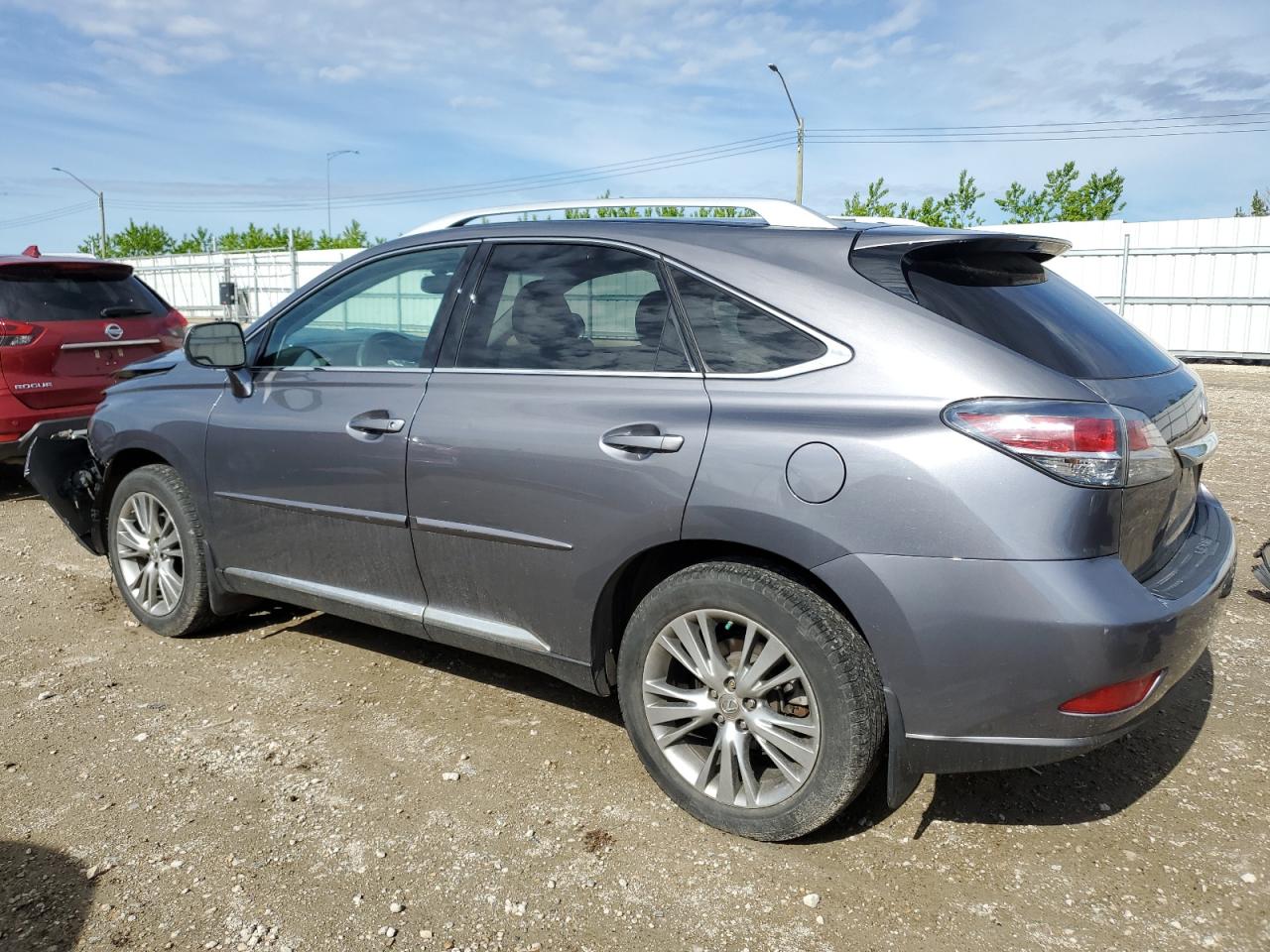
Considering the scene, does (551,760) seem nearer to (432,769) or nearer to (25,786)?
(432,769)

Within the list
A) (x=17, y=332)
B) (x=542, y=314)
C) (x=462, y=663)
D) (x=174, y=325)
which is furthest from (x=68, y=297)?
(x=542, y=314)

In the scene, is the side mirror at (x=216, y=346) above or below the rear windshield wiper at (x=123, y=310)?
below

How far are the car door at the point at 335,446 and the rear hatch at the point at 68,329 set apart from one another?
3.90m

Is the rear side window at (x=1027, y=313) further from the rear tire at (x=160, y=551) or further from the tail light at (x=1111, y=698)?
the rear tire at (x=160, y=551)

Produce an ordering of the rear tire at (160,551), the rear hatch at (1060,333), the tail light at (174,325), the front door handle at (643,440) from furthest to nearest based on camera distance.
A: the tail light at (174,325)
the rear tire at (160,551)
the front door handle at (643,440)
the rear hatch at (1060,333)

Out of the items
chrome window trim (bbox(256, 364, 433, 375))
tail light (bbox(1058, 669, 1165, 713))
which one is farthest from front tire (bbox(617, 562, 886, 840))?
chrome window trim (bbox(256, 364, 433, 375))

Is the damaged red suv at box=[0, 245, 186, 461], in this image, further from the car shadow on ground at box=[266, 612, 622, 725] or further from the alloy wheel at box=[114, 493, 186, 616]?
the car shadow on ground at box=[266, 612, 622, 725]

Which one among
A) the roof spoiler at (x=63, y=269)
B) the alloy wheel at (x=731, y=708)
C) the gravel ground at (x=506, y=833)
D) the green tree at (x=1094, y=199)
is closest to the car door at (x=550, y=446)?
the alloy wheel at (x=731, y=708)

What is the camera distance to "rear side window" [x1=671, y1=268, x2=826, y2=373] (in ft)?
9.29

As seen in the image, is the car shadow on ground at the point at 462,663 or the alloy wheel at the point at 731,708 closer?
the alloy wheel at the point at 731,708

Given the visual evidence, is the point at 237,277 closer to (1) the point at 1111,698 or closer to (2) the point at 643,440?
(2) the point at 643,440

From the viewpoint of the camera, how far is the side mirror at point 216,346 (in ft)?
13.1

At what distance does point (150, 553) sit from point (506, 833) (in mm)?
2512

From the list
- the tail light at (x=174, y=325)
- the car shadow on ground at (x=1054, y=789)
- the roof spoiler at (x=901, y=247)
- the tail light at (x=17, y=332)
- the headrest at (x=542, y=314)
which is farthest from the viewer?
the tail light at (x=174, y=325)
